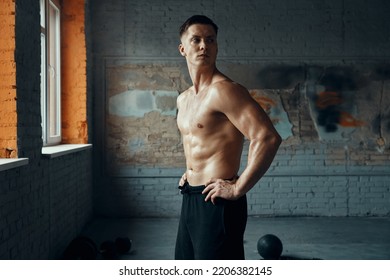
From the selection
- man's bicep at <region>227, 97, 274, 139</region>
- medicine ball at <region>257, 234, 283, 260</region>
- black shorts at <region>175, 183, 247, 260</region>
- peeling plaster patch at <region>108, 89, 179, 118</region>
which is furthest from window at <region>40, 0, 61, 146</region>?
man's bicep at <region>227, 97, 274, 139</region>

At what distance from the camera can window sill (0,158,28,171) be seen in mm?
2962

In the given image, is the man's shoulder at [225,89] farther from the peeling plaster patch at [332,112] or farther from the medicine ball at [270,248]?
the peeling plaster patch at [332,112]

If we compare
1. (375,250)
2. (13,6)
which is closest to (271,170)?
(375,250)

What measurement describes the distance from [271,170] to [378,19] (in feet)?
7.78

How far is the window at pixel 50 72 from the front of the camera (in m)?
5.02

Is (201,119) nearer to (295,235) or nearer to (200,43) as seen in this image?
(200,43)

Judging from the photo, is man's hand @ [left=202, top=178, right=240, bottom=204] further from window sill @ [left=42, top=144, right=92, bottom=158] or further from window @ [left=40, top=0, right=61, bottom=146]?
window @ [left=40, top=0, right=61, bottom=146]

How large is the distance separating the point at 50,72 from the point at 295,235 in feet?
10.4

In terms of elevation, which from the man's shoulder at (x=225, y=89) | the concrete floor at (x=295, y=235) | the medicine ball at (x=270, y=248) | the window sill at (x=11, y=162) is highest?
the man's shoulder at (x=225, y=89)

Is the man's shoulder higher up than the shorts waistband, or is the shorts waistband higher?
the man's shoulder

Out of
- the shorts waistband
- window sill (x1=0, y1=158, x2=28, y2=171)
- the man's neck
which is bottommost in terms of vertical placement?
the shorts waistband

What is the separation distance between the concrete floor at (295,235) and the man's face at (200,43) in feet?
8.69

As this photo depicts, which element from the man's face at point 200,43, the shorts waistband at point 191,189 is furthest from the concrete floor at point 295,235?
the man's face at point 200,43

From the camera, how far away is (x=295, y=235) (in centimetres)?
544
